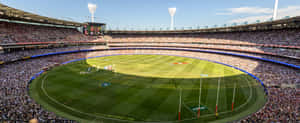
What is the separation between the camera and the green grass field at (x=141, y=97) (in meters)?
16.5

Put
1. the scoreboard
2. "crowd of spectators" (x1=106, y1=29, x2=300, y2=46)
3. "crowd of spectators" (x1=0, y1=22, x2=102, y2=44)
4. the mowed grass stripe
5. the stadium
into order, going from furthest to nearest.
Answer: the scoreboard
"crowd of spectators" (x1=0, y1=22, x2=102, y2=44)
"crowd of spectators" (x1=106, y1=29, x2=300, y2=46)
the mowed grass stripe
the stadium

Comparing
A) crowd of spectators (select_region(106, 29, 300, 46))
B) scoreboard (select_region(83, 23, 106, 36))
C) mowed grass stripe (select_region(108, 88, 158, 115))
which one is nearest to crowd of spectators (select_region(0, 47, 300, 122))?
mowed grass stripe (select_region(108, 88, 158, 115))

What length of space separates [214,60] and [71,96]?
43.8m

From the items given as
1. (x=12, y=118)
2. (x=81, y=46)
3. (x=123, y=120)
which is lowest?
(x=123, y=120)

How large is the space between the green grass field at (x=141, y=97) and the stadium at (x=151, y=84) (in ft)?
0.35

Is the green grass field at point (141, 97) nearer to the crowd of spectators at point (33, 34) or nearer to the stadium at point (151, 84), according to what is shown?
the stadium at point (151, 84)

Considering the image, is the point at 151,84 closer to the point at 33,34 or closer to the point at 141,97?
the point at 141,97

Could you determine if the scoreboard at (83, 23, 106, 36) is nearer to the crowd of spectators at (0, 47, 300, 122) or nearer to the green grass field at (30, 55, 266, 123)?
the crowd of spectators at (0, 47, 300, 122)

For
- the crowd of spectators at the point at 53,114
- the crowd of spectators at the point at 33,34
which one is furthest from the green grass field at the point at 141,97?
the crowd of spectators at the point at 33,34

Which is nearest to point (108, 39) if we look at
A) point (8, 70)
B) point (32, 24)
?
point (32, 24)

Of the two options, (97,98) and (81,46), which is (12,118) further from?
(81,46)

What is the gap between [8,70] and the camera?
1120 inches

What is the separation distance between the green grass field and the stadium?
11 centimetres

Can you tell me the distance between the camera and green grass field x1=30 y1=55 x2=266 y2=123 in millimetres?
16453
